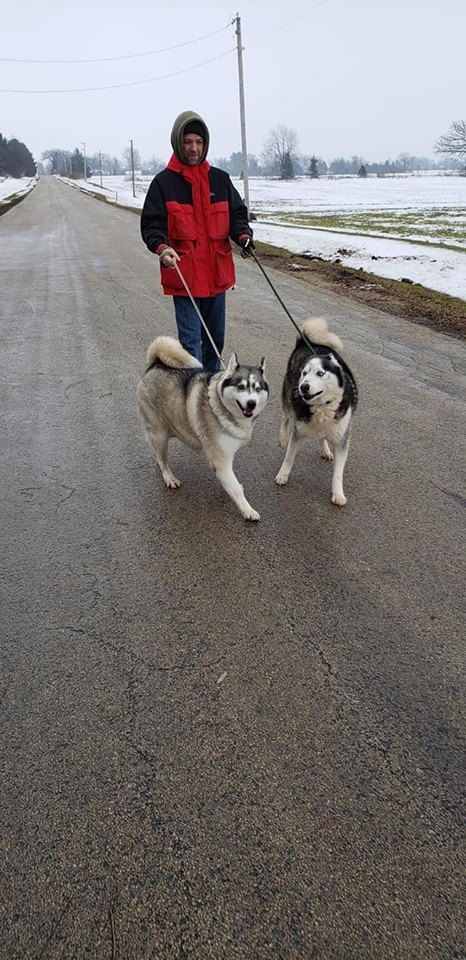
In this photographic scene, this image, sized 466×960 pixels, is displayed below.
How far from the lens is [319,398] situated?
12.4 ft

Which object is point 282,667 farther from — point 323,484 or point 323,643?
point 323,484

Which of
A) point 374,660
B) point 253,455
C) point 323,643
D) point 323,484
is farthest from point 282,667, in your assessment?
point 253,455

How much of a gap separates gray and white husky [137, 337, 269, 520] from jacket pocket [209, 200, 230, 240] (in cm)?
115

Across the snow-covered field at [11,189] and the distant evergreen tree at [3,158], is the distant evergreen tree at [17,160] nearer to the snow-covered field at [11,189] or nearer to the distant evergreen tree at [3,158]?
the distant evergreen tree at [3,158]

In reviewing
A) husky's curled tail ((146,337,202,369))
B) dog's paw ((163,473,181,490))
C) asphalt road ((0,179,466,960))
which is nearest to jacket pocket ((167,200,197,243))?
husky's curled tail ((146,337,202,369))

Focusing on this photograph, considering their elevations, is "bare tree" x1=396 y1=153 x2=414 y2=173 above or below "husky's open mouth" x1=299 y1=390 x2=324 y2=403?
above

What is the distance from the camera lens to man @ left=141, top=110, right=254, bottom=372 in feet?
14.6

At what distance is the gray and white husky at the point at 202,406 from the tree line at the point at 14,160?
13603cm

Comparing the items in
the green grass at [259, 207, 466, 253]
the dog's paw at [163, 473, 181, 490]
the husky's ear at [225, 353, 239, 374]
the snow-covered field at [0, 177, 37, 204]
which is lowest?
the dog's paw at [163, 473, 181, 490]

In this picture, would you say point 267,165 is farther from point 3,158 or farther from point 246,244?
point 246,244

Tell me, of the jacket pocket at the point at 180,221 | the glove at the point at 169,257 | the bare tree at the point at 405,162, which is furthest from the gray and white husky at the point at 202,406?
the bare tree at the point at 405,162

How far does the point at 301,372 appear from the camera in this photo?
3936 millimetres

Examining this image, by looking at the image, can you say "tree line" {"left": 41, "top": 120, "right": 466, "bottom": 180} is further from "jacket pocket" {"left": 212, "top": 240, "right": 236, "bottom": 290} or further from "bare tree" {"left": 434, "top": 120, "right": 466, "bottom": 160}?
"jacket pocket" {"left": 212, "top": 240, "right": 236, "bottom": 290}

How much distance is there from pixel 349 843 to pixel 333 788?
0.20 metres
